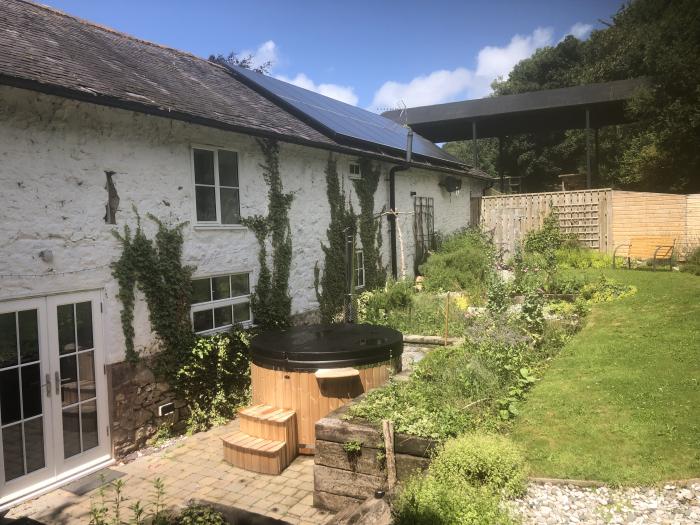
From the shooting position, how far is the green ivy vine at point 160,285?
7027 mm

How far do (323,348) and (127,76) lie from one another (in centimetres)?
531

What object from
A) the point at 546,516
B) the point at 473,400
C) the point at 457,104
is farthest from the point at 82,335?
the point at 457,104

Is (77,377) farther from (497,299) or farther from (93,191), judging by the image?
(497,299)

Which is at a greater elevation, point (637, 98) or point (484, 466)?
point (637, 98)

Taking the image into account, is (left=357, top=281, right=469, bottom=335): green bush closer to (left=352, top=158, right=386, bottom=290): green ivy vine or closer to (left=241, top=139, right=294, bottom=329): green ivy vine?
(left=352, top=158, right=386, bottom=290): green ivy vine

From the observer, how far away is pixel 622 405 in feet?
18.8

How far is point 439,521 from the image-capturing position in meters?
3.92

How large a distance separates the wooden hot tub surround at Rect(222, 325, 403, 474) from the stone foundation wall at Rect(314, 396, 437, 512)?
42.0 inches

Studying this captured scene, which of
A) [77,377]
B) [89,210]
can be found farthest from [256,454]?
[89,210]

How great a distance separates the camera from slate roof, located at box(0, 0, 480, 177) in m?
6.19

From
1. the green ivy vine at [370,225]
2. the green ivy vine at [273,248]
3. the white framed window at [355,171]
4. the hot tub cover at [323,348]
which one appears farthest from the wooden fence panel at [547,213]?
the hot tub cover at [323,348]

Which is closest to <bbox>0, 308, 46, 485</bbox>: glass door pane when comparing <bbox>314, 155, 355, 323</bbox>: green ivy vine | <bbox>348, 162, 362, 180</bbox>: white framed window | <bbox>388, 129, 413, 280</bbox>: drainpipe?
<bbox>314, 155, 355, 323</bbox>: green ivy vine

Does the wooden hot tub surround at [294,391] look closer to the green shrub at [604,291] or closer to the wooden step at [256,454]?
the wooden step at [256,454]

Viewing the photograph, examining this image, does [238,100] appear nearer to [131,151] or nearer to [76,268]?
[131,151]
